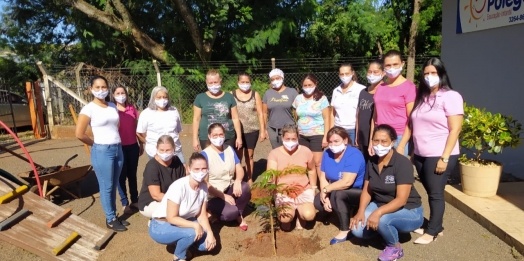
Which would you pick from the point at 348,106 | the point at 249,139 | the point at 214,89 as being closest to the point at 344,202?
the point at 348,106

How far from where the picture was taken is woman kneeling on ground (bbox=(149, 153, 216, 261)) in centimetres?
352

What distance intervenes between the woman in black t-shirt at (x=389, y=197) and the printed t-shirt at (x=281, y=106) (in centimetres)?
167

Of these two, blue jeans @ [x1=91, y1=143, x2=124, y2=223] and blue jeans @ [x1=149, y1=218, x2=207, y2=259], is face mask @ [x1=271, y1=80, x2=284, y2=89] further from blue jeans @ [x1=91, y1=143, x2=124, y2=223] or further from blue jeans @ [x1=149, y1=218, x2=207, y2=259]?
blue jeans @ [x1=149, y1=218, x2=207, y2=259]

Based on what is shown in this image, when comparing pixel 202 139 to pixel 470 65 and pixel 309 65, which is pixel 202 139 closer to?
pixel 470 65

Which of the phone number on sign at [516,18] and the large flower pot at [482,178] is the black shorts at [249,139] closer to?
the large flower pot at [482,178]

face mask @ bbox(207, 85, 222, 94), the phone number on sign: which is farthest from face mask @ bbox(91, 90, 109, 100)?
the phone number on sign

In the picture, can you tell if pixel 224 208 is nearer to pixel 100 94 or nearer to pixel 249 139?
pixel 249 139

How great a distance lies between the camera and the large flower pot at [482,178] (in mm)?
4617

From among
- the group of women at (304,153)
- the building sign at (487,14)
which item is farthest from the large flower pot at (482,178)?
the building sign at (487,14)

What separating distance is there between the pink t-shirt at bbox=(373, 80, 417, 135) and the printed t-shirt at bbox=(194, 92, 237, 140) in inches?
72.4

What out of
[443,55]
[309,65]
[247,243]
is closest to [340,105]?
[247,243]

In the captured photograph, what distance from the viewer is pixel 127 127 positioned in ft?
15.4

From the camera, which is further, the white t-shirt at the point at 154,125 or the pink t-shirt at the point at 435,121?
the white t-shirt at the point at 154,125

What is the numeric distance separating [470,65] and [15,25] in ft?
59.4
